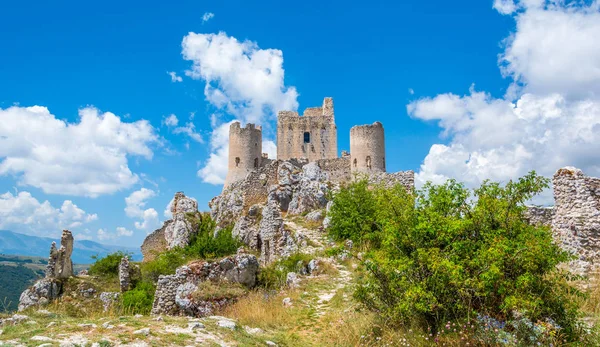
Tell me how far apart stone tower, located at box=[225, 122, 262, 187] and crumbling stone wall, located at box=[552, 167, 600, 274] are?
27456 mm

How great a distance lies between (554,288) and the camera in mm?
5770

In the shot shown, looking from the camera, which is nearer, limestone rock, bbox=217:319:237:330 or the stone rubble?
limestone rock, bbox=217:319:237:330

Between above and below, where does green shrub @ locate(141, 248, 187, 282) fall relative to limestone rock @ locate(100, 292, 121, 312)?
above

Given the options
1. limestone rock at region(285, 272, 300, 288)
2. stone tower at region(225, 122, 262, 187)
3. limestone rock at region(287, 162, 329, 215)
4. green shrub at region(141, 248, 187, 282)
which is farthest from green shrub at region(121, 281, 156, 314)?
stone tower at region(225, 122, 262, 187)

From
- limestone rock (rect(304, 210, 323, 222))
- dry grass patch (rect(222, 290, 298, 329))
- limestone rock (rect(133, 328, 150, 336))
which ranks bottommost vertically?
dry grass patch (rect(222, 290, 298, 329))

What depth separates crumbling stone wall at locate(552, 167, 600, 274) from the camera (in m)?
8.13

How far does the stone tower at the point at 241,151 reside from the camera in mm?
34594

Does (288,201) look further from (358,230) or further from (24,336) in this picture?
(24,336)

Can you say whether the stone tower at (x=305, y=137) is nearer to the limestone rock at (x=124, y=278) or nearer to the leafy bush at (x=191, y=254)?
the leafy bush at (x=191, y=254)

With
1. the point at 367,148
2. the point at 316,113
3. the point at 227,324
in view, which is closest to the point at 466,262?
the point at 227,324

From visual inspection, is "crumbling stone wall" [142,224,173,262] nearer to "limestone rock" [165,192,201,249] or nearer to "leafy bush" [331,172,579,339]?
"limestone rock" [165,192,201,249]

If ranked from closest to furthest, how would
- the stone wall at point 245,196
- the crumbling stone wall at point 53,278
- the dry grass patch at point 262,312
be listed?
A: 1. the dry grass patch at point 262,312
2. the crumbling stone wall at point 53,278
3. the stone wall at point 245,196

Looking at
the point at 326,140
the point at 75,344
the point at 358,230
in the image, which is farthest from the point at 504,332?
the point at 326,140

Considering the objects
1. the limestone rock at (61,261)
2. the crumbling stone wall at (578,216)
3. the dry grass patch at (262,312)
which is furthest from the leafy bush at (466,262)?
the limestone rock at (61,261)
